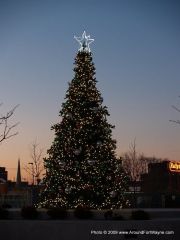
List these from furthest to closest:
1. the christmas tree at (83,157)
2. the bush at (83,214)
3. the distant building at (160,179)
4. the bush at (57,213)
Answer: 1. the distant building at (160,179)
2. the christmas tree at (83,157)
3. the bush at (57,213)
4. the bush at (83,214)

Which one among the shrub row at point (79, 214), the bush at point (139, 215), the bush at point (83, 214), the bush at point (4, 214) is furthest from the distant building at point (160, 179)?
the bush at point (139, 215)

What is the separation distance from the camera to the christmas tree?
31.7 meters

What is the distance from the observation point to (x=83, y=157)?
105 ft

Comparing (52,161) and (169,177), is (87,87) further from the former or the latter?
(169,177)

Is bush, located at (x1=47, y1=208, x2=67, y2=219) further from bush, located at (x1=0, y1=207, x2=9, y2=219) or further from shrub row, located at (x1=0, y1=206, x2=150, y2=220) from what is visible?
bush, located at (x1=0, y1=207, x2=9, y2=219)

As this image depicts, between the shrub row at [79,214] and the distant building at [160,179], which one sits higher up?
the distant building at [160,179]

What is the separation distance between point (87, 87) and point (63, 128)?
3122mm

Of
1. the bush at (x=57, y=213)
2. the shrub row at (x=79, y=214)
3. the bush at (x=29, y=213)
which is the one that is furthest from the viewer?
the bush at (x=29, y=213)

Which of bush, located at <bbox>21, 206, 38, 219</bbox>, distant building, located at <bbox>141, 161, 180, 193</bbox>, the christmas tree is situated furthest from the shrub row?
distant building, located at <bbox>141, 161, 180, 193</bbox>

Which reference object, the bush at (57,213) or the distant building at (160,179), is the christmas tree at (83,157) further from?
the distant building at (160,179)

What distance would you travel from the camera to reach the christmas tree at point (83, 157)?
31.7 m

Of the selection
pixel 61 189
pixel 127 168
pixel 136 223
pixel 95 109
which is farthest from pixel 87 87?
pixel 127 168

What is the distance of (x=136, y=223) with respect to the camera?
80.4 ft

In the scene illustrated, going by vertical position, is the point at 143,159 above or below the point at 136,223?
above
